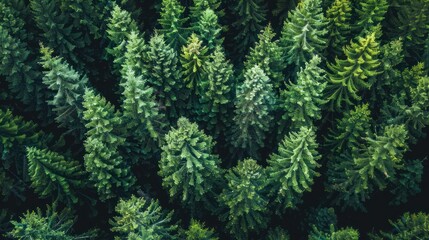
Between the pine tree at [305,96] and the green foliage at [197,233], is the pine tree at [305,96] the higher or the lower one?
the higher one

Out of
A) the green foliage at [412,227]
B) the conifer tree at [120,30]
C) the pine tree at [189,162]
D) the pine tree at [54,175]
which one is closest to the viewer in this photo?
the pine tree at [189,162]

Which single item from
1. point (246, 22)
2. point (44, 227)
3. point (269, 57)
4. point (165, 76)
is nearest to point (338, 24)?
point (269, 57)

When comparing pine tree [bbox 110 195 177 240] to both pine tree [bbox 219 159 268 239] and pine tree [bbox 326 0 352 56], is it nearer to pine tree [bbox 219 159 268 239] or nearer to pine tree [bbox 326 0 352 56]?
pine tree [bbox 219 159 268 239]

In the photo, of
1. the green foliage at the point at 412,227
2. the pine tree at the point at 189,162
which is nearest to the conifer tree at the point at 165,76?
the pine tree at the point at 189,162

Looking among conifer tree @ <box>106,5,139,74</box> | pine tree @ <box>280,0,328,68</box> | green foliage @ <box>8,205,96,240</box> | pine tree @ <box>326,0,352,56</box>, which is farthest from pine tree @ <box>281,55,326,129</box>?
green foliage @ <box>8,205,96,240</box>

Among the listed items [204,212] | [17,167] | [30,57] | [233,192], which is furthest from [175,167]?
[30,57]

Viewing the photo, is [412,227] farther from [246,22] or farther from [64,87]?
[64,87]

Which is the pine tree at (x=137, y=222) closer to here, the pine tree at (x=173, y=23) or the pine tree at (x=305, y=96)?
the pine tree at (x=305, y=96)

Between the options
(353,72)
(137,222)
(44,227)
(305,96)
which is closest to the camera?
(44,227)
